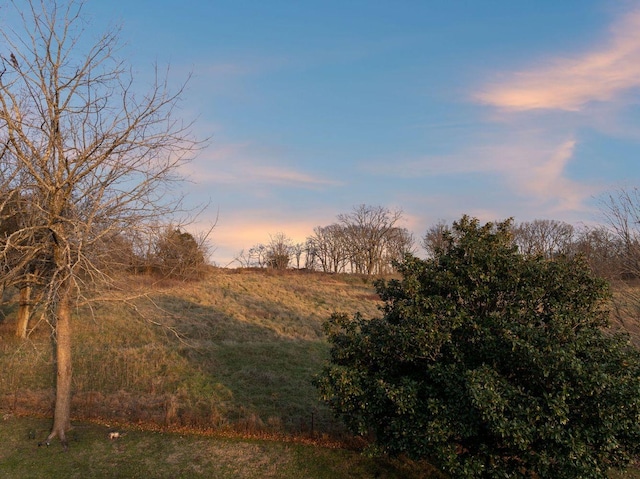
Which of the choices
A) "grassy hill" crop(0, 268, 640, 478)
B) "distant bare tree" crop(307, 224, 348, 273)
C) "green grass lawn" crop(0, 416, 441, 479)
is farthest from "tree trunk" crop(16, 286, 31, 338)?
"distant bare tree" crop(307, 224, 348, 273)

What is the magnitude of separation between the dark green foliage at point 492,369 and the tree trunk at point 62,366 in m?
5.83

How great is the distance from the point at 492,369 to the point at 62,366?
8.88m

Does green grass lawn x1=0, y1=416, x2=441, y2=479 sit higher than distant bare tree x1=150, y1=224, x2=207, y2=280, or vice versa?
distant bare tree x1=150, y1=224, x2=207, y2=280

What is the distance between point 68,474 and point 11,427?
3.21 meters

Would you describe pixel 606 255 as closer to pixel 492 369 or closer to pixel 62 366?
pixel 492 369

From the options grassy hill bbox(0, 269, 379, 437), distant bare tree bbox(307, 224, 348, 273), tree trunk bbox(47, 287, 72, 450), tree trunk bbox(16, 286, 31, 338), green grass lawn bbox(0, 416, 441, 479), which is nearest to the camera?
green grass lawn bbox(0, 416, 441, 479)

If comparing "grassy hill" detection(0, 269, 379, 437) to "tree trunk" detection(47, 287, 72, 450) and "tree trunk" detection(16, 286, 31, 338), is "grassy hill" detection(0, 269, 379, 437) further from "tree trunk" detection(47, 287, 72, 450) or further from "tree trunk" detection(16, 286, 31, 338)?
"tree trunk" detection(47, 287, 72, 450)

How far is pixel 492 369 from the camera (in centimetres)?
672

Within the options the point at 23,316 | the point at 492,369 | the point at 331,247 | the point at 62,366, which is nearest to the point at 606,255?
the point at 492,369

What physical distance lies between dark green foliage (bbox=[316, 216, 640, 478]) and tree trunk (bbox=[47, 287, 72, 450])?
583 cm

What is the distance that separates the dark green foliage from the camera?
6.18 metres

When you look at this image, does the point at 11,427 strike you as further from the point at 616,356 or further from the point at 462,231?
the point at 616,356

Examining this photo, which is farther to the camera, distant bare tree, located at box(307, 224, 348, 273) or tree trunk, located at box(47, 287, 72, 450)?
distant bare tree, located at box(307, 224, 348, 273)

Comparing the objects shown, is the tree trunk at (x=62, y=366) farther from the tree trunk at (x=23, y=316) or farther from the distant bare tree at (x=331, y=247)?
the distant bare tree at (x=331, y=247)
